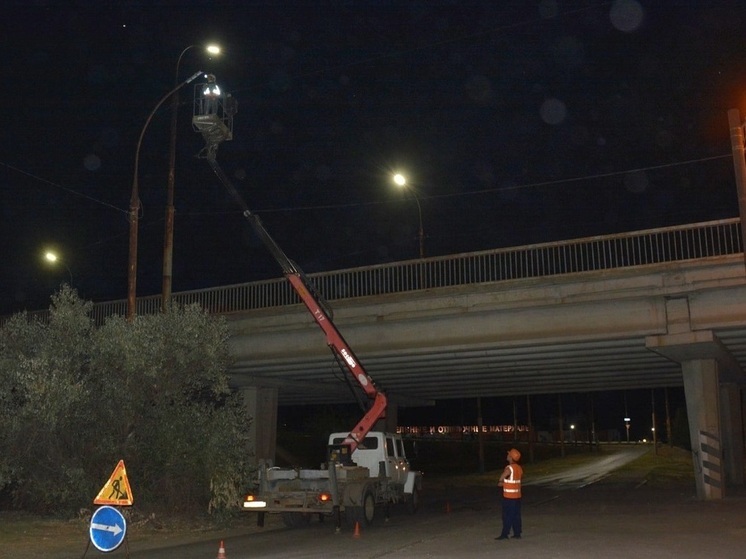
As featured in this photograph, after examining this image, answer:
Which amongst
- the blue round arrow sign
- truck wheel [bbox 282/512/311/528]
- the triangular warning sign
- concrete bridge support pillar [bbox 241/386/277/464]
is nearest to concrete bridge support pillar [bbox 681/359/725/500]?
truck wheel [bbox 282/512/311/528]

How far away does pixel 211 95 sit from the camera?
21.0m

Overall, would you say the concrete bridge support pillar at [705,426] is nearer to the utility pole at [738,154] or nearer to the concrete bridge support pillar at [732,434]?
the concrete bridge support pillar at [732,434]

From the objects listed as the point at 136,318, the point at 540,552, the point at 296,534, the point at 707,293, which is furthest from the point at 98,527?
the point at 707,293

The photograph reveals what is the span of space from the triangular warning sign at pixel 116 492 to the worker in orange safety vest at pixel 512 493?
20.9 ft

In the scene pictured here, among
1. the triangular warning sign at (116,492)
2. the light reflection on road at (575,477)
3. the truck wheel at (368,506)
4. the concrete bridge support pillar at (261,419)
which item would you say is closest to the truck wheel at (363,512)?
the truck wheel at (368,506)

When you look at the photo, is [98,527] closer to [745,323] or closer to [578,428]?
[745,323]

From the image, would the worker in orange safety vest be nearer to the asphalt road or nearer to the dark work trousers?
the dark work trousers

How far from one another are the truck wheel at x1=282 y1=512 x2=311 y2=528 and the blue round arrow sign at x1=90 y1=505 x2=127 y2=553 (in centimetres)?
966

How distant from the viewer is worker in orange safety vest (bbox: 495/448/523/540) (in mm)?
14977

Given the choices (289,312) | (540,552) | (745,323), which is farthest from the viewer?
(289,312)

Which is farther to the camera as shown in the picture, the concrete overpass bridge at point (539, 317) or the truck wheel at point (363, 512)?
the concrete overpass bridge at point (539, 317)

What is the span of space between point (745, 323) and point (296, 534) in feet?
46.7

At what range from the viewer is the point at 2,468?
19.2 meters

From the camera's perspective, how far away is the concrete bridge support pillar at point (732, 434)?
36594mm
